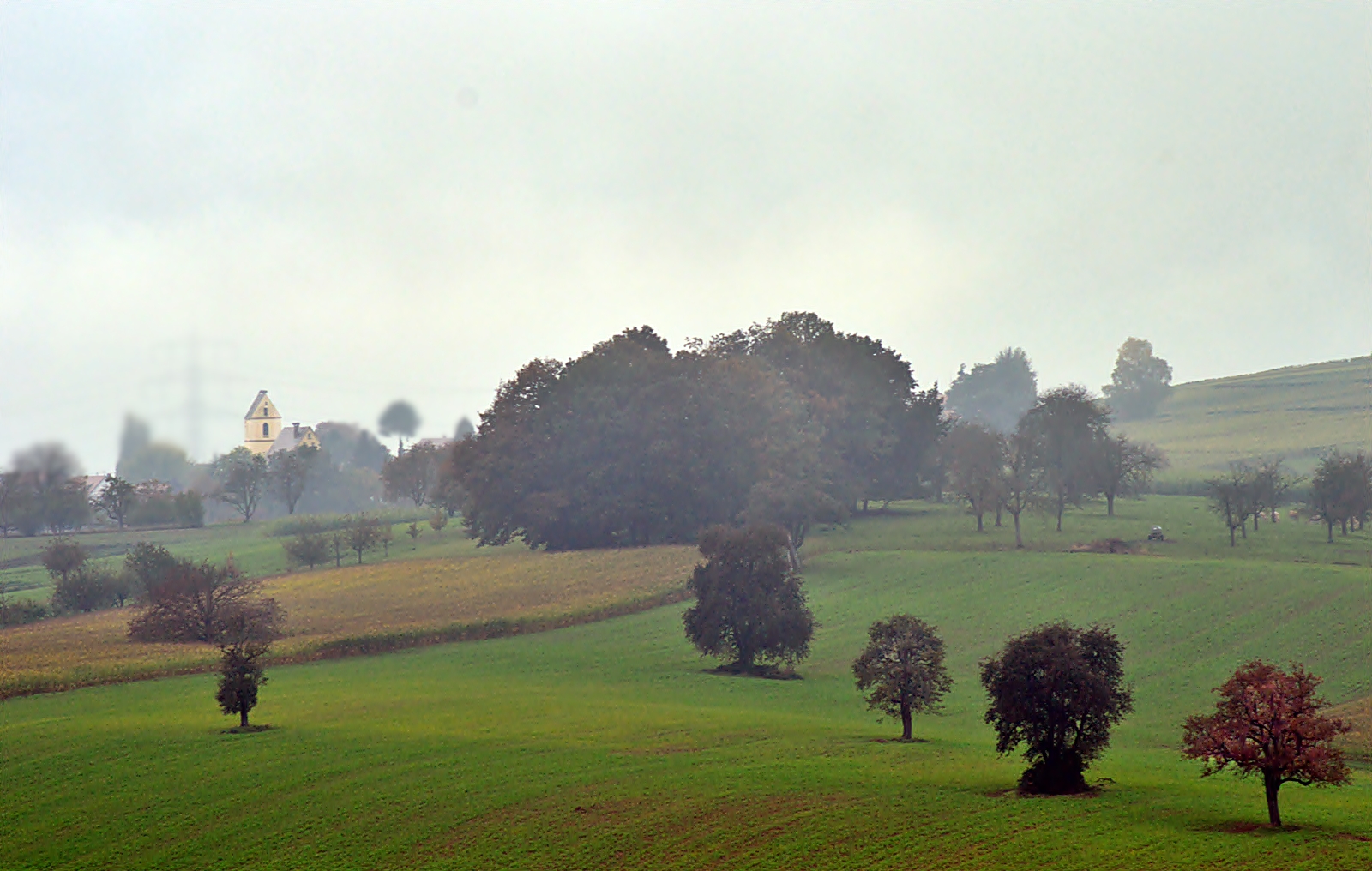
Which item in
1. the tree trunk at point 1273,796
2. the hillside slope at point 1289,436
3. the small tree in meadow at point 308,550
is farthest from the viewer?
the hillside slope at point 1289,436

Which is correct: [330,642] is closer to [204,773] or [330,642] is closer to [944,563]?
[204,773]

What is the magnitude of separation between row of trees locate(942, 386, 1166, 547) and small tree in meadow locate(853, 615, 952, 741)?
57288 millimetres

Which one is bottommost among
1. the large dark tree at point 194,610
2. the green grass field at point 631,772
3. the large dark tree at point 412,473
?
the green grass field at point 631,772

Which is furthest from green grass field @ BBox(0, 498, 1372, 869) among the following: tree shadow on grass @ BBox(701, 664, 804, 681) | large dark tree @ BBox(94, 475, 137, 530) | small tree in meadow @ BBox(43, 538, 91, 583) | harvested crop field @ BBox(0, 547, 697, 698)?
large dark tree @ BBox(94, 475, 137, 530)

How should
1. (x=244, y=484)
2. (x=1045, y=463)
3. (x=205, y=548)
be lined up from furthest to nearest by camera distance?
(x=244, y=484), (x=205, y=548), (x=1045, y=463)

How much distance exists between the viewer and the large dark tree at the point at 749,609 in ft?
195

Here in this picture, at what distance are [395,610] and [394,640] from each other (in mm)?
11652

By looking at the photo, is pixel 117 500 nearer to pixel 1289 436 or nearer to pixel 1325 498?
pixel 1325 498

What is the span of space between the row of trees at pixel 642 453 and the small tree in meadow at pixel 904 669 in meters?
51.3

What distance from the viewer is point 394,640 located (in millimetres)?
67250

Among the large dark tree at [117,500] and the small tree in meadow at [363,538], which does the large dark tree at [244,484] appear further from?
the small tree in meadow at [363,538]

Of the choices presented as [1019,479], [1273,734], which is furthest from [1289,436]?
[1273,734]

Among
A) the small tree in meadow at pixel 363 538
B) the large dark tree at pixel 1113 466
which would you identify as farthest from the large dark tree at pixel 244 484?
the large dark tree at pixel 1113 466

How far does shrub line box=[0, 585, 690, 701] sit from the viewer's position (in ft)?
179
